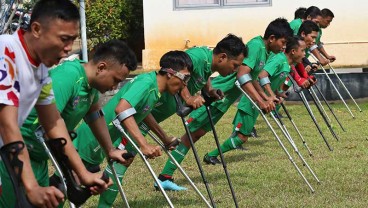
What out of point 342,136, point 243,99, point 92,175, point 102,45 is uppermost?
point 102,45

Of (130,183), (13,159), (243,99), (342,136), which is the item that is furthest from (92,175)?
(342,136)

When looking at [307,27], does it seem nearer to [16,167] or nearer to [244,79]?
[244,79]

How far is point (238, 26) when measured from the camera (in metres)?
22.1

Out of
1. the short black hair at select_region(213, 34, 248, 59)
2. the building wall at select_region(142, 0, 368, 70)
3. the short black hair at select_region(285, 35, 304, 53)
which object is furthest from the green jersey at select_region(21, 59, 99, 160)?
the building wall at select_region(142, 0, 368, 70)

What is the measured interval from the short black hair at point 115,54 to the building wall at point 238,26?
1601cm

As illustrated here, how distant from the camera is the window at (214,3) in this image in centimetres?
2203

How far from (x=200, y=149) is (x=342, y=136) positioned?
7.61 ft

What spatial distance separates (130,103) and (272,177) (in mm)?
3162

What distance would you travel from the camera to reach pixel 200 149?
1162cm

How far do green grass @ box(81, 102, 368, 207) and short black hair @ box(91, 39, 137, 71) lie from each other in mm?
2257

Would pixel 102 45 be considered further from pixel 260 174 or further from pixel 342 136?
pixel 342 136

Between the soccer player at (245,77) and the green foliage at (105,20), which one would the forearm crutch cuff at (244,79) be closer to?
the soccer player at (245,77)

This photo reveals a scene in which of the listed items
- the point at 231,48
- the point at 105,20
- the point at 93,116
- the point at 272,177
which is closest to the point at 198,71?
the point at 231,48

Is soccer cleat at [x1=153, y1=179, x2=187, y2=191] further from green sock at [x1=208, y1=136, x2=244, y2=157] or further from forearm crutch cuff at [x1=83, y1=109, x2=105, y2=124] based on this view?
forearm crutch cuff at [x1=83, y1=109, x2=105, y2=124]
